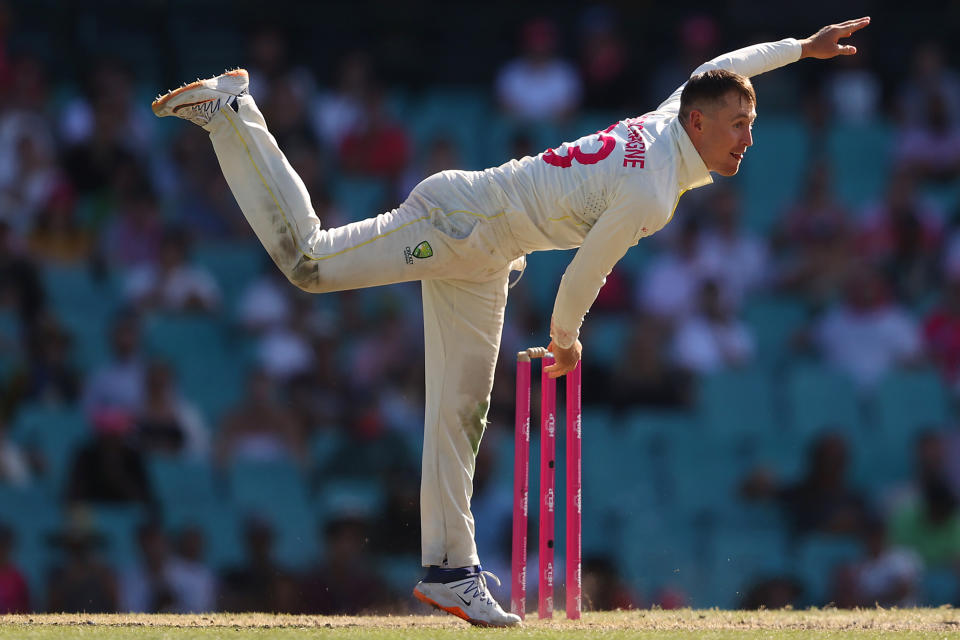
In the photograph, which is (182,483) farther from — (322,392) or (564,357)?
(564,357)

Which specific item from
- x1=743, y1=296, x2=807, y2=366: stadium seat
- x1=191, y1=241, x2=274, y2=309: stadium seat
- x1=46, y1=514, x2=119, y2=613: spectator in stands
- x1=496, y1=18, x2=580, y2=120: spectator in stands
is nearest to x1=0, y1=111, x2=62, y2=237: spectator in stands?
x1=191, y1=241, x2=274, y2=309: stadium seat

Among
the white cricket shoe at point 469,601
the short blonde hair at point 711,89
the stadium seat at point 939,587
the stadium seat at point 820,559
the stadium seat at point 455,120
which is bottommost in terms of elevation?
the stadium seat at point 939,587

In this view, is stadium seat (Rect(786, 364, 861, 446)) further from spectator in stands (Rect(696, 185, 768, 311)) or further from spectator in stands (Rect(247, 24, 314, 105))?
spectator in stands (Rect(247, 24, 314, 105))

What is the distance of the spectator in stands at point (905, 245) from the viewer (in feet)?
32.6

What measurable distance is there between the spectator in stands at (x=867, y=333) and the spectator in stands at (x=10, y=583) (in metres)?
5.18

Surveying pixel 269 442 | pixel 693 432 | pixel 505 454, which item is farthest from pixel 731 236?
pixel 269 442

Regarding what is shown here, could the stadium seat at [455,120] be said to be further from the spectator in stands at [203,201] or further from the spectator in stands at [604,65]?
the spectator in stands at [203,201]

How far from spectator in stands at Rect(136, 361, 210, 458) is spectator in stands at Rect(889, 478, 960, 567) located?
417cm

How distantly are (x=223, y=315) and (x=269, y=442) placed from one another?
124cm

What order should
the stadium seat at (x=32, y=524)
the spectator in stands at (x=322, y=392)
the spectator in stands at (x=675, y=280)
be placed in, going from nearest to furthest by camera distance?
the stadium seat at (x=32, y=524) → the spectator in stands at (x=322, y=392) → the spectator in stands at (x=675, y=280)

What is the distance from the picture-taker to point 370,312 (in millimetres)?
9352

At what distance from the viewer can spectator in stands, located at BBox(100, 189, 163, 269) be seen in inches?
384

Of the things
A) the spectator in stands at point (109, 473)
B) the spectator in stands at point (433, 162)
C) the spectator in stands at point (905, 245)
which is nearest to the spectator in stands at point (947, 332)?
the spectator in stands at point (905, 245)

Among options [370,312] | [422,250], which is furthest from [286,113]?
[422,250]
